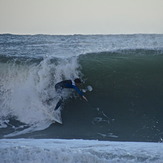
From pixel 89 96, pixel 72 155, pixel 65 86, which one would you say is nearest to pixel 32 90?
pixel 65 86

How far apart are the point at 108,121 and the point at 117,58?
14.1ft

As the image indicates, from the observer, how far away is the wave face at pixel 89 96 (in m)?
7.95

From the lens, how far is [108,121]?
849 centimetres

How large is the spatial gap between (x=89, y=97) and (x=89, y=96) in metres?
0.06

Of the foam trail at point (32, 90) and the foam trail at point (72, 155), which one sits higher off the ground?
the foam trail at point (32, 90)

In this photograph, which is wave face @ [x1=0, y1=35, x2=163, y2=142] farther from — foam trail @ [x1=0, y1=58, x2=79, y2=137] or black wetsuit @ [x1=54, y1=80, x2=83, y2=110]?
black wetsuit @ [x1=54, y1=80, x2=83, y2=110]

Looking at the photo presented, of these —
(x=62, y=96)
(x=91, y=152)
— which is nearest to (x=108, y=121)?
(x=62, y=96)

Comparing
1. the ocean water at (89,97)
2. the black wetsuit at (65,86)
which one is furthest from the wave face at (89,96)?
the black wetsuit at (65,86)

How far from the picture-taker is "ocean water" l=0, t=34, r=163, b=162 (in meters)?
7.86

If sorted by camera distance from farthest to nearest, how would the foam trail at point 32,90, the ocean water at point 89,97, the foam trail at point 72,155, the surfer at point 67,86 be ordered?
the surfer at point 67,86 < the foam trail at point 32,90 < the ocean water at point 89,97 < the foam trail at point 72,155

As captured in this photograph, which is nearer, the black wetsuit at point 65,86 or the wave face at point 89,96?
the wave face at point 89,96

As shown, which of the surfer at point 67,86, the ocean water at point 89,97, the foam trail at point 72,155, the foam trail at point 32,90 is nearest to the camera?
the foam trail at point 72,155

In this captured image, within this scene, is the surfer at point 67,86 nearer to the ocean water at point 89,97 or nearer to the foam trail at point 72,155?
the ocean water at point 89,97

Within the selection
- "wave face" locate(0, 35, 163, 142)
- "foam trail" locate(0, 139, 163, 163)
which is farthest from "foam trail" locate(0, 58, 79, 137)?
"foam trail" locate(0, 139, 163, 163)
